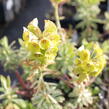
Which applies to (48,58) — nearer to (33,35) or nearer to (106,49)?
(33,35)

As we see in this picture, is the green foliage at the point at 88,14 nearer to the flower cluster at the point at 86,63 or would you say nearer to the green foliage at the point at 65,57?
the green foliage at the point at 65,57

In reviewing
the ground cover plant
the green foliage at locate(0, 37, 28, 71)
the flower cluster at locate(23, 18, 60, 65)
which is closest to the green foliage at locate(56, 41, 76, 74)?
the ground cover plant

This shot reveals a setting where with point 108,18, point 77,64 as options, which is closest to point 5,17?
point 108,18

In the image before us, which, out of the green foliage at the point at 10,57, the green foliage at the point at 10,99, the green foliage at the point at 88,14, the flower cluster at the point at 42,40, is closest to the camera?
the flower cluster at the point at 42,40

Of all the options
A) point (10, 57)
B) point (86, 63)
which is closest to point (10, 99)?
point (10, 57)

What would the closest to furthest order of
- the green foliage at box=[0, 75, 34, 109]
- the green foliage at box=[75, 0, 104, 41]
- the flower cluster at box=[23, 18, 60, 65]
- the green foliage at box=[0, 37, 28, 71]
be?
the flower cluster at box=[23, 18, 60, 65] < the green foliage at box=[0, 75, 34, 109] < the green foliage at box=[0, 37, 28, 71] < the green foliage at box=[75, 0, 104, 41]

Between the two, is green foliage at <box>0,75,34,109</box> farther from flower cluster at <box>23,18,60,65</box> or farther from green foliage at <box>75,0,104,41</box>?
green foliage at <box>75,0,104,41</box>

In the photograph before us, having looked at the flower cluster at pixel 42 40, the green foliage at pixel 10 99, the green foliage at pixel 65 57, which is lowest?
the green foliage at pixel 10 99

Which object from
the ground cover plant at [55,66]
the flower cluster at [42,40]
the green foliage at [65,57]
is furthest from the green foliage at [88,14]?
the flower cluster at [42,40]
